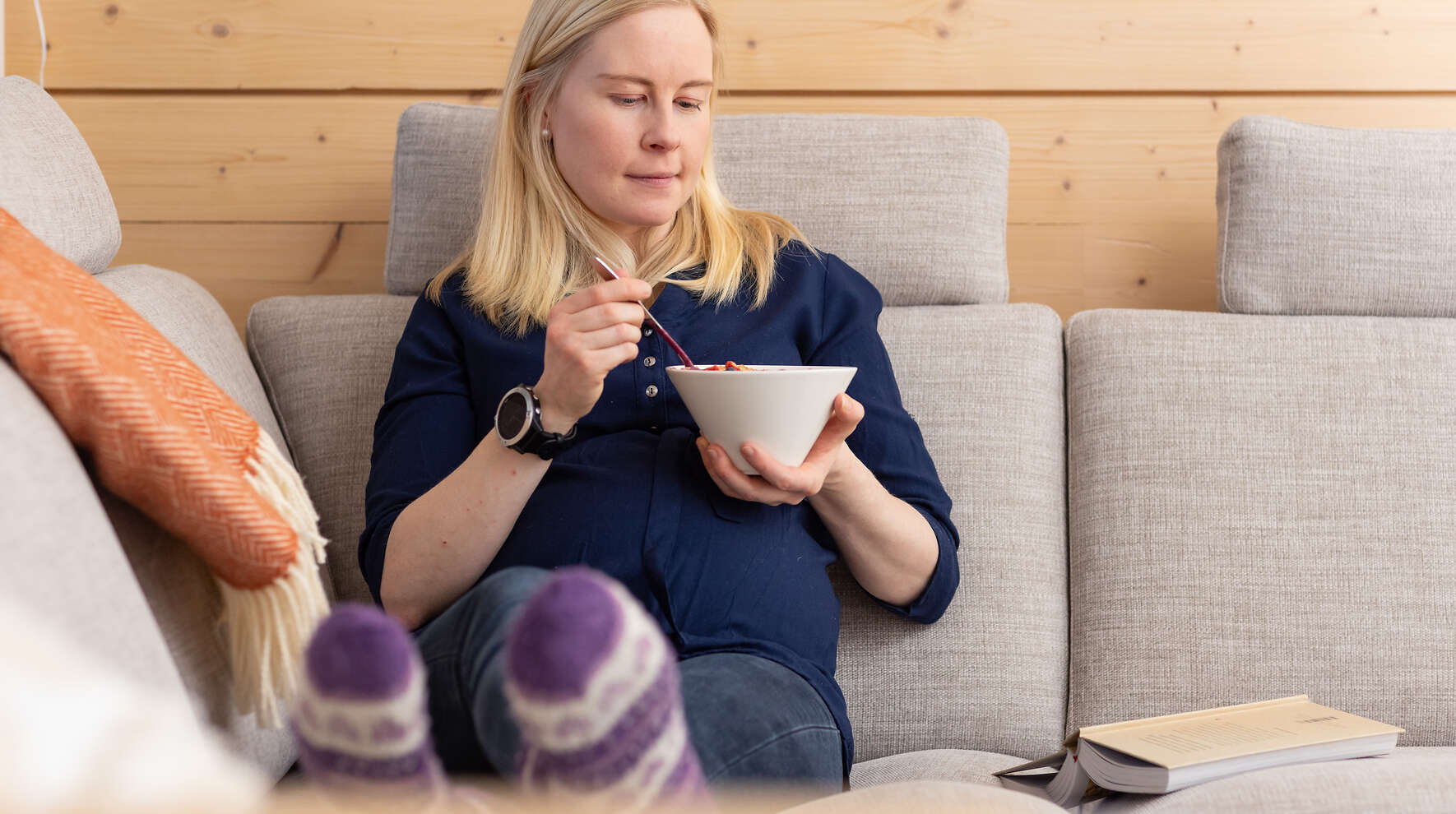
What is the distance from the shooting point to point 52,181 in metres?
1.16

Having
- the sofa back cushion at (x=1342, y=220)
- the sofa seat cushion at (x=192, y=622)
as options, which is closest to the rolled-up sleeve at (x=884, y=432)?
the sofa back cushion at (x=1342, y=220)

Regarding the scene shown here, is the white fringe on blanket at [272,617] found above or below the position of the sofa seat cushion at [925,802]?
above

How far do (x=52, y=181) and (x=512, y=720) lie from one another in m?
0.85

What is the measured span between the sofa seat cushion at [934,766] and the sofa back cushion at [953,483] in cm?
3

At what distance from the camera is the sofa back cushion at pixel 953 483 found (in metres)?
1.24

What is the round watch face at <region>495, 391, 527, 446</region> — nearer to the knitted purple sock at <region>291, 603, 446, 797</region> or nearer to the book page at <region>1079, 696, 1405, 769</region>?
the knitted purple sock at <region>291, 603, 446, 797</region>

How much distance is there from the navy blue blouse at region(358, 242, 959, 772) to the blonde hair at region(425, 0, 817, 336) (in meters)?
0.02

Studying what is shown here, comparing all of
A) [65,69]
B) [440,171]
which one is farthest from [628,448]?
[65,69]

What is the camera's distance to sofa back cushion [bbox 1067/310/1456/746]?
3.95 feet

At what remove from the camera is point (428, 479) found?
1135 mm

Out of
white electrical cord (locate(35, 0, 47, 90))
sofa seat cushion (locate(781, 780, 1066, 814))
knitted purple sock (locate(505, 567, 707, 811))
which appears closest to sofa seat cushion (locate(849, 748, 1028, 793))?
sofa seat cushion (locate(781, 780, 1066, 814))

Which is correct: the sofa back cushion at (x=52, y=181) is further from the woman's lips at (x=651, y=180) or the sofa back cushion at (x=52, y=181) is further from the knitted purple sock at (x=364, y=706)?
the knitted purple sock at (x=364, y=706)

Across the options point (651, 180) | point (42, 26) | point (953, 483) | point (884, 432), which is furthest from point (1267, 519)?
point (42, 26)

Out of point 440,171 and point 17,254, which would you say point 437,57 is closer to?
point 440,171
